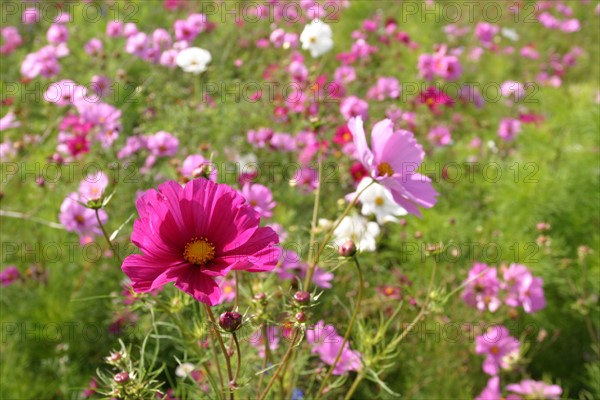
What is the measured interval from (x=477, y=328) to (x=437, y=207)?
602 millimetres

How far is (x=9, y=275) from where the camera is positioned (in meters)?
1.61

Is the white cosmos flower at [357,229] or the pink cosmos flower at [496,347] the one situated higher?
the white cosmos flower at [357,229]

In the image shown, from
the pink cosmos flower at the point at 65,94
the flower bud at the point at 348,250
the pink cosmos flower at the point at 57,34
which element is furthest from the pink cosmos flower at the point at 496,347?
the pink cosmos flower at the point at 57,34

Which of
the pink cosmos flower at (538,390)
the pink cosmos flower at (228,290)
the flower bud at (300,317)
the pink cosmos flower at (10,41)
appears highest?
the flower bud at (300,317)

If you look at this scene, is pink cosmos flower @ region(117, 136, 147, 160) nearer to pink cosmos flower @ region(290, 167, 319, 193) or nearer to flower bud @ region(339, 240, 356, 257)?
pink cosmos flower @ region(290, 167, 319, 193)

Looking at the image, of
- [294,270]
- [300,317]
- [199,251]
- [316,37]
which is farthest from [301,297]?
[316,37]

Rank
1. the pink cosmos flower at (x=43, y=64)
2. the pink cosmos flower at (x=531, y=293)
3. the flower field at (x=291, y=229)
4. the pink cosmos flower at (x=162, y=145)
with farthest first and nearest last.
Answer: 1. the pink cosmos flower at (x=43, y=64)
2. the pink cosmos flower at (x=162, y=145)
3. the pink cosmos flower at (x=531, y=293)
4. the flower field at (x=291, y=229)

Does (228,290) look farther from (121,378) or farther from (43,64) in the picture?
(43,64)

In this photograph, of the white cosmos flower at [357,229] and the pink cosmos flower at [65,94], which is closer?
the white cosmos flower at [357,229]

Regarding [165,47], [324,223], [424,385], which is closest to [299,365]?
[324,223]

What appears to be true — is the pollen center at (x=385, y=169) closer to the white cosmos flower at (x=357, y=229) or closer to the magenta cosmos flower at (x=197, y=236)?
the magenta cosmos flower at (x=197, y=236)

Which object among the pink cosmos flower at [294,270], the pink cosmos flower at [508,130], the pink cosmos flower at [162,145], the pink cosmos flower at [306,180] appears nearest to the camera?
the pink cosmos flower at [294,270]

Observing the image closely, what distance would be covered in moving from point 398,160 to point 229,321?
1.42ft

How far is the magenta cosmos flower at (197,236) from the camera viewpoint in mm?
613
